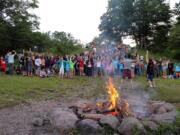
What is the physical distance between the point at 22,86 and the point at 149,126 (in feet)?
37.0

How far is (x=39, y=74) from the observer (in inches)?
1154

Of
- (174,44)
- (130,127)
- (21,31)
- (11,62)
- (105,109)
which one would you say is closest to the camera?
(130,127)

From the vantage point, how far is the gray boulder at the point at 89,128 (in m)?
12.4

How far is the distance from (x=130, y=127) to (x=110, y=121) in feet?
2.38

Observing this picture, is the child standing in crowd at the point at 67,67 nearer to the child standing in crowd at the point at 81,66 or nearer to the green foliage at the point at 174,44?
the child standing in crowd at the point at 81,66

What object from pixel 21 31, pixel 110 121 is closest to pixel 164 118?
pixel 110 121

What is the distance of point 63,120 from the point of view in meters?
12.9

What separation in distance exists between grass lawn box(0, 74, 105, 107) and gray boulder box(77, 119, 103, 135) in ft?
17.6

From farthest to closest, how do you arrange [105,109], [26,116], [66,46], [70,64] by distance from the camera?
[66,46]
[70,64]
[26,116]
[105,109]

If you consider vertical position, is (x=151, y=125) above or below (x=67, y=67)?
below

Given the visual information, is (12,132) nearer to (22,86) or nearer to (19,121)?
(19,121)

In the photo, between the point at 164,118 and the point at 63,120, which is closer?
the point at 63,120

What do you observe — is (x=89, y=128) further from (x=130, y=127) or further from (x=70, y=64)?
(x=70, y=64)

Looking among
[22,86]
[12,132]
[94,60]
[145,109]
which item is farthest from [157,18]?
[12,132]
